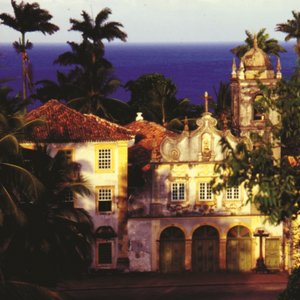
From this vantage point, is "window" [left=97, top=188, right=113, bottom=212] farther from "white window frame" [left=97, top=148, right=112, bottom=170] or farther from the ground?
the ground

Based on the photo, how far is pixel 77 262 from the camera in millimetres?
45719

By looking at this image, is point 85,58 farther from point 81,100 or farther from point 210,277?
point 210,277

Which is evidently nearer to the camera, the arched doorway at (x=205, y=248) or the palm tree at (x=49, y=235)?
the palm tree at (x=49, y=235)

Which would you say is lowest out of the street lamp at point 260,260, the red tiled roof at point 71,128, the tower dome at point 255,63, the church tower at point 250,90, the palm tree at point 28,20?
the street lamp at point 260,260

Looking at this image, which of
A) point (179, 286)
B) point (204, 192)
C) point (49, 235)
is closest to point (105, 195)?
point (204, 192)

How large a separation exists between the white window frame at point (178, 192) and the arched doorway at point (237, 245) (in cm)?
374

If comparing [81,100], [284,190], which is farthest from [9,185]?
[81,100]

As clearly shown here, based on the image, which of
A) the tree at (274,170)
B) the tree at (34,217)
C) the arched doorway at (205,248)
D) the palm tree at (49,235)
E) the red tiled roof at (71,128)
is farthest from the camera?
the arched doorway at (205,248)

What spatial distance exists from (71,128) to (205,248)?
1109 centimetres

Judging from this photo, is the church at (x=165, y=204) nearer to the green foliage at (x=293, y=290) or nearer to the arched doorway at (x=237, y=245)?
the arched doorway at (x=237, y=245)

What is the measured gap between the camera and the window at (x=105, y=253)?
6125cm

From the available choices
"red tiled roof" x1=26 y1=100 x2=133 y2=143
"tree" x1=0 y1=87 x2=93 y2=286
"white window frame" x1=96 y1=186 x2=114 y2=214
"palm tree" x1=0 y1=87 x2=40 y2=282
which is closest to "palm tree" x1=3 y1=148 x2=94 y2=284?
"tree" x1=0 y1=87 x2=93 y2=286

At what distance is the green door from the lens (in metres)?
62.2

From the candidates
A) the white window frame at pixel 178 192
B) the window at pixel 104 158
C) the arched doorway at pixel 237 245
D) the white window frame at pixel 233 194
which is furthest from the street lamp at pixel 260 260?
the window at pixel 104 158
